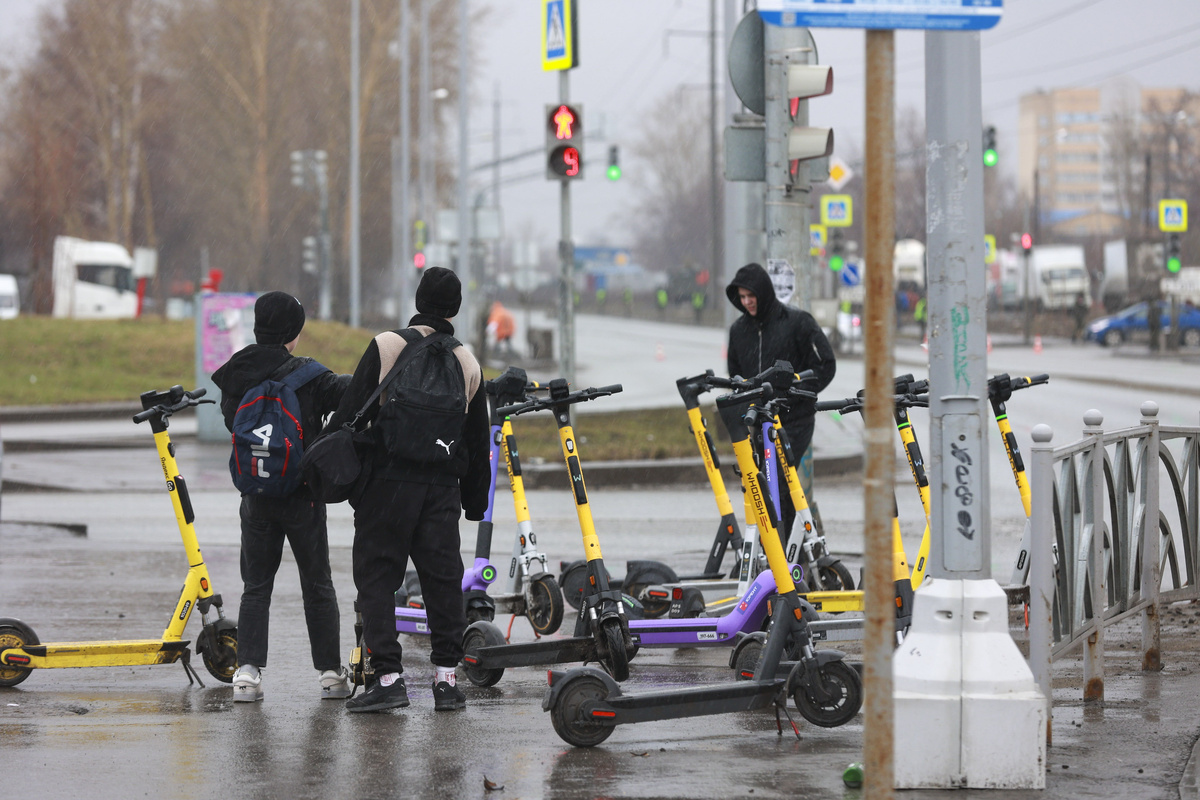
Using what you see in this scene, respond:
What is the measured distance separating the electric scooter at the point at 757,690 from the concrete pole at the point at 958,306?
786mm

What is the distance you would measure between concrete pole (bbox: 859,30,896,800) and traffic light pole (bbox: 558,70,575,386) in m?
11.7

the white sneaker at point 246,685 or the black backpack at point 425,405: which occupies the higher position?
the black backpack at point 425,405

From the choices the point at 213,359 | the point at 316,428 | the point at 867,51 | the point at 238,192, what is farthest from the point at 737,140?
the point at 238,192

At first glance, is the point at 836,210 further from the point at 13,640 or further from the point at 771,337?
the point at 13,640

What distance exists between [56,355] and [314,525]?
78.9 feet

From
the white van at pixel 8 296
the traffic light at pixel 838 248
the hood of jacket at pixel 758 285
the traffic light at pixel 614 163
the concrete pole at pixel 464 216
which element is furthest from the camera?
the white van at pixel 8 296

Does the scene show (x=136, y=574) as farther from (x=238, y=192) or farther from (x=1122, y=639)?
(x=238, y=192)

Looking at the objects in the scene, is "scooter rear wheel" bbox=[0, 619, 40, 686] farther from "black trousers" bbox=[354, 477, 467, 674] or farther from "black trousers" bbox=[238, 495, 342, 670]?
"black trousers" bbox=[354, 477, 467, 674]

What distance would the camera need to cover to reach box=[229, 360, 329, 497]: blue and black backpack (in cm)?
604

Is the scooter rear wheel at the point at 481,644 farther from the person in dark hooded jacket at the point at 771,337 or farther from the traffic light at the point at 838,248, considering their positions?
the traffic light at the point at 838,248

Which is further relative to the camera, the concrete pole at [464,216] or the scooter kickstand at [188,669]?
the concrete pole at [464,216]

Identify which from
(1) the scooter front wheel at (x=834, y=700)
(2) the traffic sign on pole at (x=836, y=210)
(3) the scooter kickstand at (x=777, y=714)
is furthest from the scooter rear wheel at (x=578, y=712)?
(2) the traffic sign on pole at (x=836, y=210)

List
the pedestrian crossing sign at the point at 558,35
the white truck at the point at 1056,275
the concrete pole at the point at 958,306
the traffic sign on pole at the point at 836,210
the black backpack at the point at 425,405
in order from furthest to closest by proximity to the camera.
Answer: the white truck at the point at 1056,275, the traffic sign on pole at the point at 836,210, the pedestrian crossing sign at the point at 558,35, the black backpack at the point at 425,405, the concrete pole at the point at 958,306

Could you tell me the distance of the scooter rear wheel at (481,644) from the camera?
6.41 meters
